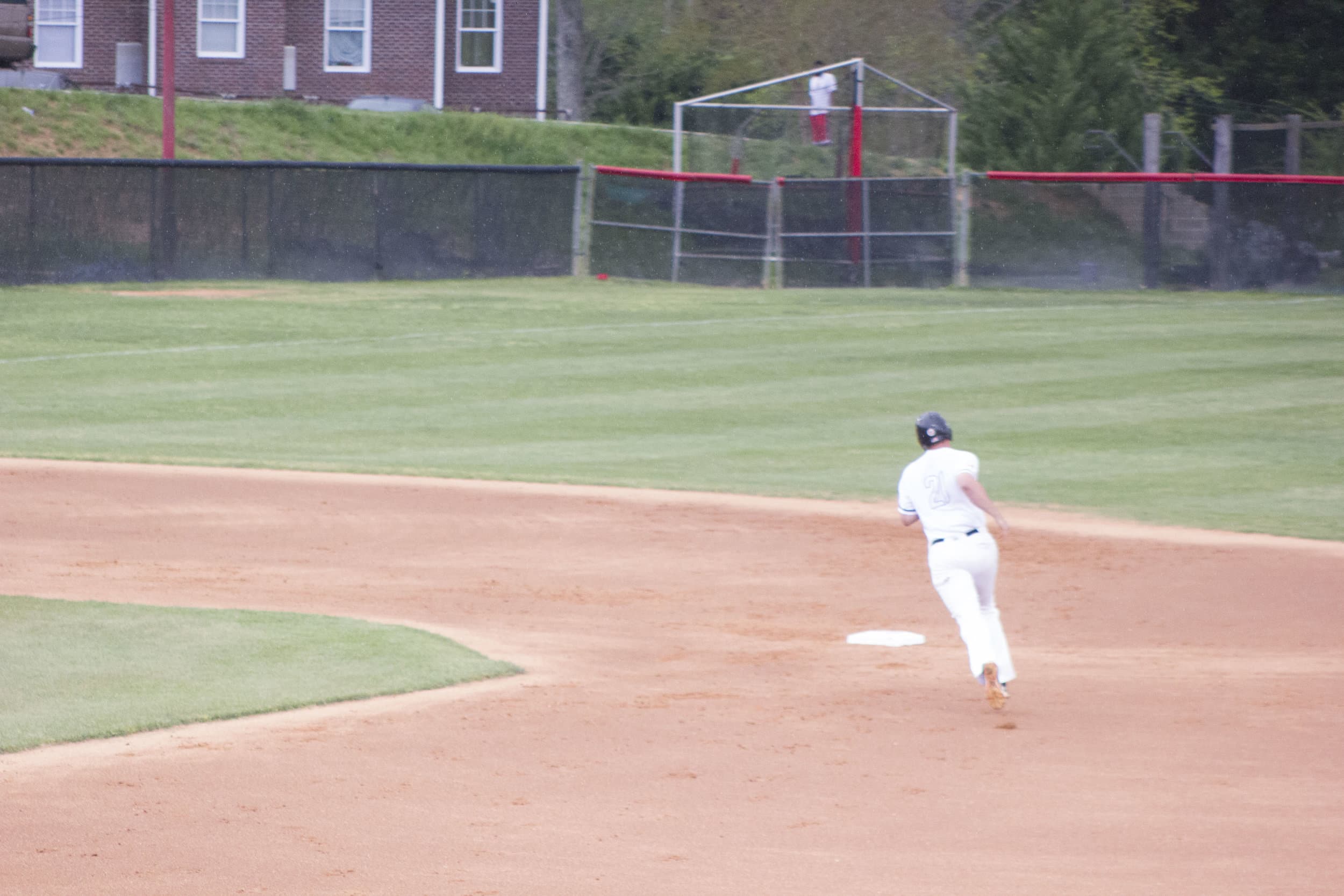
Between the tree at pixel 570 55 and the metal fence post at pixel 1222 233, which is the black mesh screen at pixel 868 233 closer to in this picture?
the metal fence post at pixel 1222 233

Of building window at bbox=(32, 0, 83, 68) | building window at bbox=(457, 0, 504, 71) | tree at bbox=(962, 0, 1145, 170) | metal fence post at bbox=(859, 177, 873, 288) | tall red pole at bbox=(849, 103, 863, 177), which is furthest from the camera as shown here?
building window at bbox=(457, 0, 504, 71)

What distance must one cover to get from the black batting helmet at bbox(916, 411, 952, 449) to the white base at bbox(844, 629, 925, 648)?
1864 mm

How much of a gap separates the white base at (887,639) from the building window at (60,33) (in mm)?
37067

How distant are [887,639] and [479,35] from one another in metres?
36.2

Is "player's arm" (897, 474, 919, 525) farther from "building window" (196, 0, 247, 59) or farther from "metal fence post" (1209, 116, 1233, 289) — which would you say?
"building window" (196, 0, 247, 59)

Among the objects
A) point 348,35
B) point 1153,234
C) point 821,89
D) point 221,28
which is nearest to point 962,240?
point 1153,234

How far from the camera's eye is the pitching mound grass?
7.59 m

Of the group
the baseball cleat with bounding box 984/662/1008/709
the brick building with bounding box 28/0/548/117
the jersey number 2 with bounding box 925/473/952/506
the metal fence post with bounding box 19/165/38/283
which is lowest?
the baseball cleat with bounding box 984/662/1008/709

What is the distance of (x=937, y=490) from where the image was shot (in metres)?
8.07

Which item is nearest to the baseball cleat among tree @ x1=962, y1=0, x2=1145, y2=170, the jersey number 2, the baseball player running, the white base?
the baseball player running

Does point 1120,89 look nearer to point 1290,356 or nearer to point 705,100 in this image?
point 705,100

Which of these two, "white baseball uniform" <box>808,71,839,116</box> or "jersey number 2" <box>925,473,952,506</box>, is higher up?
"white baseball uniform" <box>808,71,839,116</box>

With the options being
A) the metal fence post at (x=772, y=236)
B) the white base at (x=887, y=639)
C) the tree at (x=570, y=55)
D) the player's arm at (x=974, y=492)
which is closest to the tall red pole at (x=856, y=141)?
the metal fence post at (x=772, y=236)

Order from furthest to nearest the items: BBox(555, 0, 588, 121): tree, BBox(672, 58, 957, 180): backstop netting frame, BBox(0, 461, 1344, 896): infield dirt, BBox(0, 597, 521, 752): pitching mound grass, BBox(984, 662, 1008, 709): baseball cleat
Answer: BBox(555, 0, 588, 121): tree < BBox(672, 58, 957, 180): backstop netting frame < BBox(984, 662, 1008, 709): baseball cleat < BBox(0, 597, 521, 752): pitching mound grass < BBox(0, 461, 1344, 896): infield dirt
